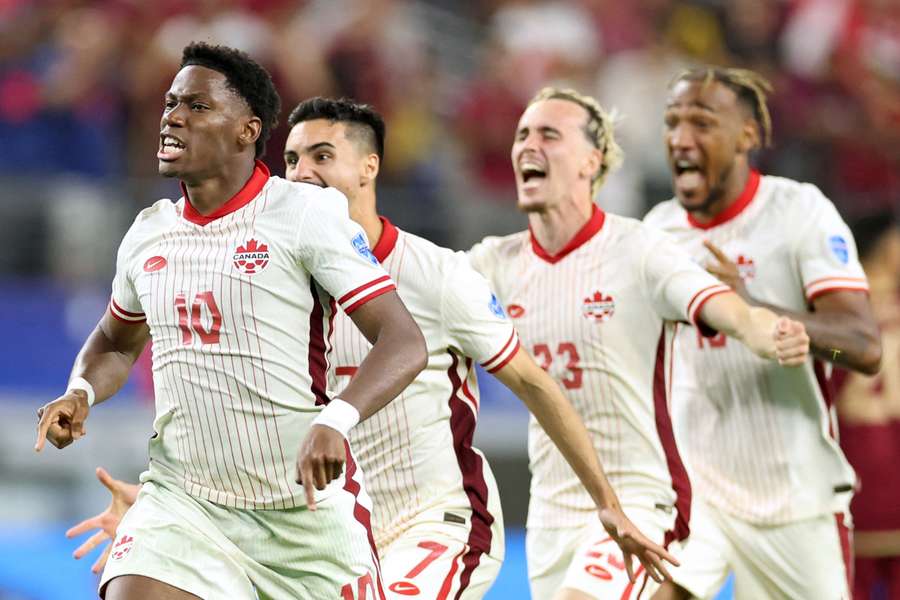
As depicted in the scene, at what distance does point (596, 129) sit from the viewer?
6676 millimetres

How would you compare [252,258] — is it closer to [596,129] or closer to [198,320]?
[198,320]

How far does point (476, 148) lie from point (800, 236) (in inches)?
236

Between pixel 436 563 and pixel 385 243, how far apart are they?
1.12m

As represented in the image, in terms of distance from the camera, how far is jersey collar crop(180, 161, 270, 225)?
4.94m

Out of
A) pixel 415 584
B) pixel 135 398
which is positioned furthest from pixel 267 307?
pixel 135 398

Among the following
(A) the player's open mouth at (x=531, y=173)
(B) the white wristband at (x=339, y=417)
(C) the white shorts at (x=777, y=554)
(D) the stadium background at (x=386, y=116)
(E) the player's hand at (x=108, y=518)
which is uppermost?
(D) the stadium background at (x=386, y=116)

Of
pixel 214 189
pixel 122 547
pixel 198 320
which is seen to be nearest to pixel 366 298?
pixel 198 320

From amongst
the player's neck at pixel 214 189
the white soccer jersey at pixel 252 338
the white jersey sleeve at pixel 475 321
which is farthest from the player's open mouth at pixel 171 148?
the white jersey sleeve at pixel 475 321

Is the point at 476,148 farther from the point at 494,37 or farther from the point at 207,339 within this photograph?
the point at 207,339

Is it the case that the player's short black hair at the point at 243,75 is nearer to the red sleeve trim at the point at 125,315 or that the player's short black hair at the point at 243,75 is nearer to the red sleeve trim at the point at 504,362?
the red sleeve trim at the point at 125,315

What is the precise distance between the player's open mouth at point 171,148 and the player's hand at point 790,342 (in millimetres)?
2236

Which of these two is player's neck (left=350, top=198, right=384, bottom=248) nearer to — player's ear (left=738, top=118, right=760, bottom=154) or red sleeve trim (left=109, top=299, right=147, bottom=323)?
red sleeve trim (left=109, top=299, right=147, bottom=323)

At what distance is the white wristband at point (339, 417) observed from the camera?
4293 mm

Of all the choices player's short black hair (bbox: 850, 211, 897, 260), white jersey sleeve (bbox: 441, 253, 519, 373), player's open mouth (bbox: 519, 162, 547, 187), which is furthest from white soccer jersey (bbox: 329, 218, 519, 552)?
player's short black hair (bbox: 850, 211, 897, 260)
